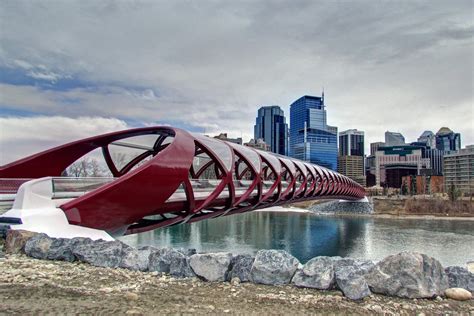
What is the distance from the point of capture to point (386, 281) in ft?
16.9

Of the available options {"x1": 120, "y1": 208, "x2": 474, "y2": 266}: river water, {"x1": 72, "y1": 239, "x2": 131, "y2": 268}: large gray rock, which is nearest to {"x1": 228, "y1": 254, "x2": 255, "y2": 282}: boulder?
{"x1": 72, "y1": 239, "x2": 131, "y2": 268}: large gray rock

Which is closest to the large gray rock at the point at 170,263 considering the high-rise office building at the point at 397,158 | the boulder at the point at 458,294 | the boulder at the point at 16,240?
the boulder at the point at 16,240

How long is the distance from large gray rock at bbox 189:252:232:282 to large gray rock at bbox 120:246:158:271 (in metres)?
0.88

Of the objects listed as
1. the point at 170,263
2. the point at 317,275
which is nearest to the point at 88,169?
the point at 170,263

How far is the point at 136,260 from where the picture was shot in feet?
21.0

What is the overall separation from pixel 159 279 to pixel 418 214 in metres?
69.5

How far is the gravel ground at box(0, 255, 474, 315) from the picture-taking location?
438 centimetres

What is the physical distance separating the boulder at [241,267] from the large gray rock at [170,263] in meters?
0.63

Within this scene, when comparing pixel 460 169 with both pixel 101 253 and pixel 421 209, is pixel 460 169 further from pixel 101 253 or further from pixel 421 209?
pixel 101 253

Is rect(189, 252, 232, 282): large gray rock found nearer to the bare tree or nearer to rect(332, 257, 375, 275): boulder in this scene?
rect(332, 257, 375, 275): boulder

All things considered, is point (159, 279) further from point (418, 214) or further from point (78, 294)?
point (418, 214)

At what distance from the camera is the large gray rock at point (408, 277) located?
5.09 m

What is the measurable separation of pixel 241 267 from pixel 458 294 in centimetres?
294

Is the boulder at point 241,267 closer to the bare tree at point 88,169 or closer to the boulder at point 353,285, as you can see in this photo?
the boulder at point 353,285
